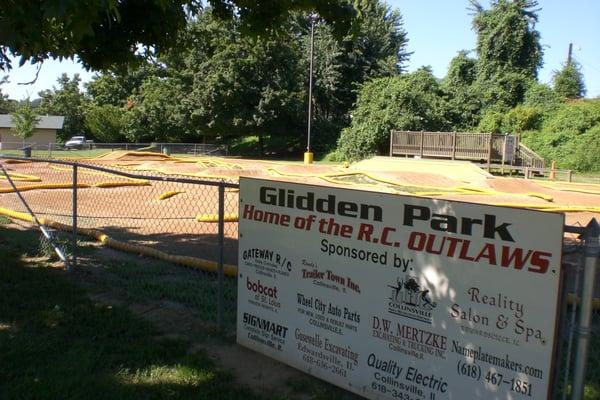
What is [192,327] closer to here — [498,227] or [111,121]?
[498,227]

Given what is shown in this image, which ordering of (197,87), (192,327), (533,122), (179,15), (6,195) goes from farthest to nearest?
1. (197,87)
2. (533,122)
3. (6,195)
4. (179,15)
5. (192,327)

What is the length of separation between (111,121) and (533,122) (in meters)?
42.1

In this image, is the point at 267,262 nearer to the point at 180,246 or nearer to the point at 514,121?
the point at 180,246

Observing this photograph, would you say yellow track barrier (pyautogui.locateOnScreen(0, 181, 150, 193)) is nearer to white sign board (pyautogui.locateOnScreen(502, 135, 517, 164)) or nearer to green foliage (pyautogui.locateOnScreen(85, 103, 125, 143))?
white sign board (pyautogui.locateOnScreen(502, 135, 517, 164))

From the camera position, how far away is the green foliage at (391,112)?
126 feet

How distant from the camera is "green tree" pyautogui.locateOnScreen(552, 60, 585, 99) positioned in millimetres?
43906

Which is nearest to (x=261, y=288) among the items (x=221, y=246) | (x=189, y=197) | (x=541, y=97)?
(x=221, y=246)

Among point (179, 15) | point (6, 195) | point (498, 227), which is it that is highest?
point (179, 15)

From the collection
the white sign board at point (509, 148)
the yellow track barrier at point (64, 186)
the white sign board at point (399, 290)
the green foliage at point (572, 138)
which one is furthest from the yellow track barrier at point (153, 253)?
the green foliage at point (572, 138)

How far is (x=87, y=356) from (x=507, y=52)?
149ft

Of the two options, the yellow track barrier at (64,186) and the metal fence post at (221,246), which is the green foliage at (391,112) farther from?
the metal fence post at (221,246)

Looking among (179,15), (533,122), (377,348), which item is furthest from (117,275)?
(533,122)

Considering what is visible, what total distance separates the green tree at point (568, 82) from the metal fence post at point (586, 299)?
4541 cm

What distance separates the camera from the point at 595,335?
4523 mm
